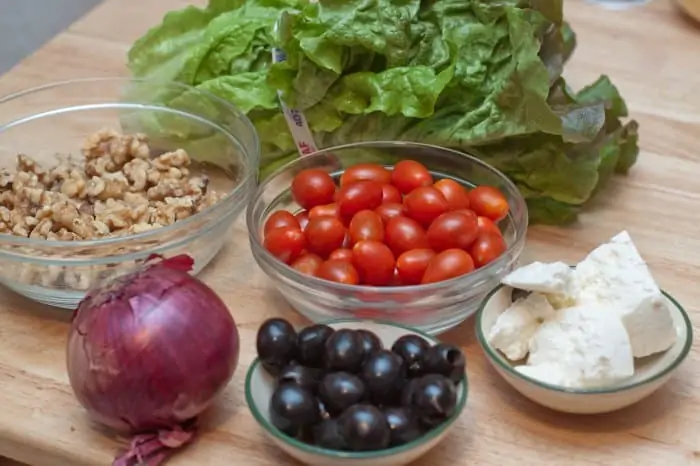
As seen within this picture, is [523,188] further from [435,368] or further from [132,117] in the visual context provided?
[132,117]

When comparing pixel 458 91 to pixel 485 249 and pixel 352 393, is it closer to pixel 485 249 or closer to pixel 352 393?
pixel 485 249

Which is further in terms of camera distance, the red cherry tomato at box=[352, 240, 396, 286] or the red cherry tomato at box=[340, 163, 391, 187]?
the red cherry tomato at box=[340, 163, 391, 187]

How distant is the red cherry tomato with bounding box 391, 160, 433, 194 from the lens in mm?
1020

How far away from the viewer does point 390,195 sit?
3.34 feet

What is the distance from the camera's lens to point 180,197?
41.7 inches

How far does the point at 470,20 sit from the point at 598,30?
0.51 metres

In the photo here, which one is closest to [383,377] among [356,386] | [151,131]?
[356,386]

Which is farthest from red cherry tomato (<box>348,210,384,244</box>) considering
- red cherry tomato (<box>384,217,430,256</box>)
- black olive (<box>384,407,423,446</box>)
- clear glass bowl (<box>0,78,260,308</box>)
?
black olive (<box>384,407,423,446</box>)

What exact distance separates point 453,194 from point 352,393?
1.02 ft

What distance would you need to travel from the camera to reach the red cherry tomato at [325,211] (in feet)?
3.30

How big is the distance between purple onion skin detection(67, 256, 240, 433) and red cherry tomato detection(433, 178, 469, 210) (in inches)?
11.1

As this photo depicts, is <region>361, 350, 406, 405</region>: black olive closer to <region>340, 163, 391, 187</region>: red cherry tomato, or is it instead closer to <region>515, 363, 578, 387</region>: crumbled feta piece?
<region>515, 363, 578, 387</region>: crumbled feta piece

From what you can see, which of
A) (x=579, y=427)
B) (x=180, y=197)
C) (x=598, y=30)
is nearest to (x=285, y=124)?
(x=180, y=197)

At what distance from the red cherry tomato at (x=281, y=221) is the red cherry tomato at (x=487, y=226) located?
18 centimetres
